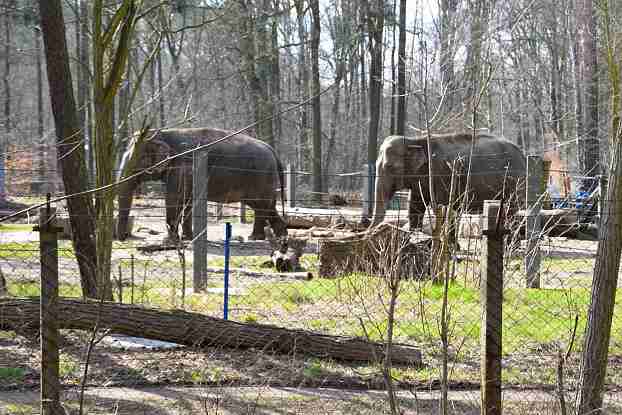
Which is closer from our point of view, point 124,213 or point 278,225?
point 124,213

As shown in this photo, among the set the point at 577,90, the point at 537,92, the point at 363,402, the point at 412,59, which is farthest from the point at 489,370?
the point at 537,92

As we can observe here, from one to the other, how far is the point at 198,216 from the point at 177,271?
2.24 m

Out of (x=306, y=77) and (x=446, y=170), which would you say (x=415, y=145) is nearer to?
(x=446, y=170)

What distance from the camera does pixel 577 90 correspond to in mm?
28766

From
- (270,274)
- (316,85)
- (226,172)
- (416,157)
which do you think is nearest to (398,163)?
(416,157)

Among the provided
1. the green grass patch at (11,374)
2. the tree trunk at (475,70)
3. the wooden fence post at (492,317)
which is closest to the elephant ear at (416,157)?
the tree trunk at (475,70)

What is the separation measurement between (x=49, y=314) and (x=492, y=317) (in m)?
2.04

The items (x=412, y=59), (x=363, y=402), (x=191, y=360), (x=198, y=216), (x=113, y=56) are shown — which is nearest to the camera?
(x=412, y=59)

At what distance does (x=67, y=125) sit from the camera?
6887 mm

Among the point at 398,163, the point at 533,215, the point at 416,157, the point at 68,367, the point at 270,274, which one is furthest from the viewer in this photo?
the point at 416,157

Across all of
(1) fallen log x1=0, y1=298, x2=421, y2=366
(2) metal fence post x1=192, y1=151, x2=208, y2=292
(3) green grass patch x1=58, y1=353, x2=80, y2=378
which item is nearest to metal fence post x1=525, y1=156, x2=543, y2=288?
(2) metal fence post x1=192, y1=151, x2=208, y2=292

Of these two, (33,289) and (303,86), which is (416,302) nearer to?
(33,289)

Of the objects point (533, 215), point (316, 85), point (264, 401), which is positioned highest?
point (316, 85)

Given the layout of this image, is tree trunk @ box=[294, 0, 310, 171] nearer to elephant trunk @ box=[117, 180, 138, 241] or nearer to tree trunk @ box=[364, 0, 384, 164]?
tree trunk @ box=[364, 0, 384, 164]
